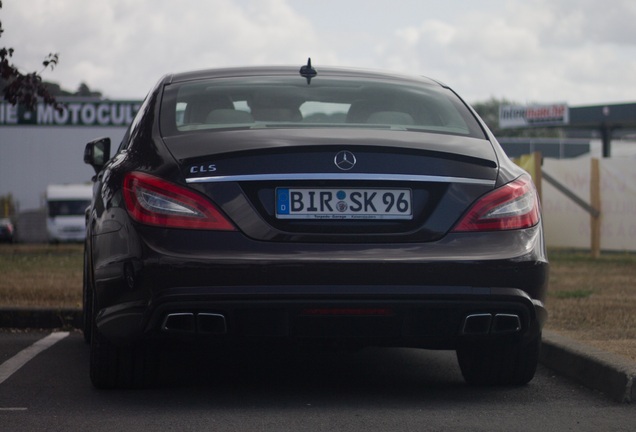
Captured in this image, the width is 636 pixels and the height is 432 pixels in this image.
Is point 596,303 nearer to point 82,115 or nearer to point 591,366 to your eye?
point 591,366

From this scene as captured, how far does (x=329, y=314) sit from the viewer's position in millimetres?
5285

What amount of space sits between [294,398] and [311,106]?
4.85 feet

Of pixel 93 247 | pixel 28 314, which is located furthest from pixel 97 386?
pixel 28 314

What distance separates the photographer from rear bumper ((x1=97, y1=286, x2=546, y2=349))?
17.1ft

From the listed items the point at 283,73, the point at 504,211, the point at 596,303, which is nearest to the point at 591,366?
the point at 504,211

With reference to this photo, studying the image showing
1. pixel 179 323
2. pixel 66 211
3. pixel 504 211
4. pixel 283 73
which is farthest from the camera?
pixel 66 211

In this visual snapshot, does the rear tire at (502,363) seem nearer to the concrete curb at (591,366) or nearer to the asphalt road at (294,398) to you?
the asphalt road at (294,398)

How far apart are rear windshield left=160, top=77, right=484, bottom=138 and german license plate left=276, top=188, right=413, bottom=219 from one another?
0.48 m

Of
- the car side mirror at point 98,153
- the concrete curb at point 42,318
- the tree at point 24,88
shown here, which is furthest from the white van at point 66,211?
the car side mirror at point 98,153

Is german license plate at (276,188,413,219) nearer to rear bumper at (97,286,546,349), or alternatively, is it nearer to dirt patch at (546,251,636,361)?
rear bumper at (97,286,546,349)

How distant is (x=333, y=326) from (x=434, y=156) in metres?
0.82

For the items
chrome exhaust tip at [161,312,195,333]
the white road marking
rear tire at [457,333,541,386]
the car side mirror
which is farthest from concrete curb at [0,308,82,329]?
chrome exhaust tip at [161,312,195,333]

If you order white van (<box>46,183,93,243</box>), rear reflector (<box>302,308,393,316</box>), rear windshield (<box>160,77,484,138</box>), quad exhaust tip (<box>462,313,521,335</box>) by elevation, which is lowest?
white van (<box>46,183,93,243</box>)

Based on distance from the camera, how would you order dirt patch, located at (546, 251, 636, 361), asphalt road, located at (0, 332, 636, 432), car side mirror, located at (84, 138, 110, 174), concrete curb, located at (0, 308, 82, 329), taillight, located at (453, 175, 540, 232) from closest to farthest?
asphalt road, located at (0, 332, 636, 432)
taillight, located at (453, 175, 540, 232)
car side mirror, located at (84, 138, 110, 174)
dirt patch, located at (546, 251, 636, 361)
concrete curb, located at (0, 308, 82, 329)
